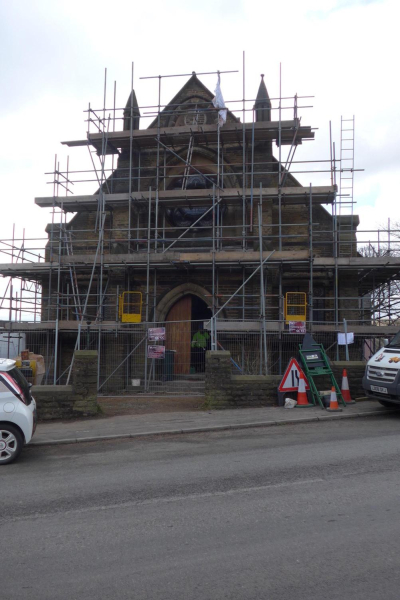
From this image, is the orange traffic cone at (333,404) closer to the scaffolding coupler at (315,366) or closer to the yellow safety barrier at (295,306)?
the scaffolding coupler at (315,366)

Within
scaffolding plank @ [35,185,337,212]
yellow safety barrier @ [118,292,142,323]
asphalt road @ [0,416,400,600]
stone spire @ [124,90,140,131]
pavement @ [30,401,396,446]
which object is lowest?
asphalt road @ [0,416,400,600]

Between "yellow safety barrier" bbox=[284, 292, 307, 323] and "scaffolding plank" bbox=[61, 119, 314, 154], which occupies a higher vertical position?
"scaffolding plank" bbox=[61, 119, 314, 154]

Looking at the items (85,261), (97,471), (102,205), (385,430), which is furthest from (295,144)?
(97,471)

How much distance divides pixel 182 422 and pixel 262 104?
46.0ft

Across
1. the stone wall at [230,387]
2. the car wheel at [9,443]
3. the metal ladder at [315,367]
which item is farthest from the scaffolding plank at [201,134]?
the car wheel at [9,443]

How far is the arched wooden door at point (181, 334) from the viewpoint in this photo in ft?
60.8

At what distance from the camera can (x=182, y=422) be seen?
11219 mm

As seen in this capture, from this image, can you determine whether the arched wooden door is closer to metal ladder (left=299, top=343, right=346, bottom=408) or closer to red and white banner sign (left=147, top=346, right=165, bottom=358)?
red and white banner sign (left=147, top=346, right=165, bottom=358)

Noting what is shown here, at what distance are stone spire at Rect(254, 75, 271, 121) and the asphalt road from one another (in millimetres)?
15084

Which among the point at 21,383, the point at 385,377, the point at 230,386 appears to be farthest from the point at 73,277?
the point at 385,377

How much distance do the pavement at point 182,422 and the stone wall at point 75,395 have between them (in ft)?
1.14

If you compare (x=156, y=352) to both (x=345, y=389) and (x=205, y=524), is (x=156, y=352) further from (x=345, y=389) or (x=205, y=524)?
(x=205, y=524)

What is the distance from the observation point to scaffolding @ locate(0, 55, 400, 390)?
1775 cm

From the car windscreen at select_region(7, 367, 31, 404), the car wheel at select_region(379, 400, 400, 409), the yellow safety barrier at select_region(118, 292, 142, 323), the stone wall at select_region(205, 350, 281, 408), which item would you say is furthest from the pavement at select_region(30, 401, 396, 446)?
the yellow safety barrier at select_region(118, 292, 142, 323)
